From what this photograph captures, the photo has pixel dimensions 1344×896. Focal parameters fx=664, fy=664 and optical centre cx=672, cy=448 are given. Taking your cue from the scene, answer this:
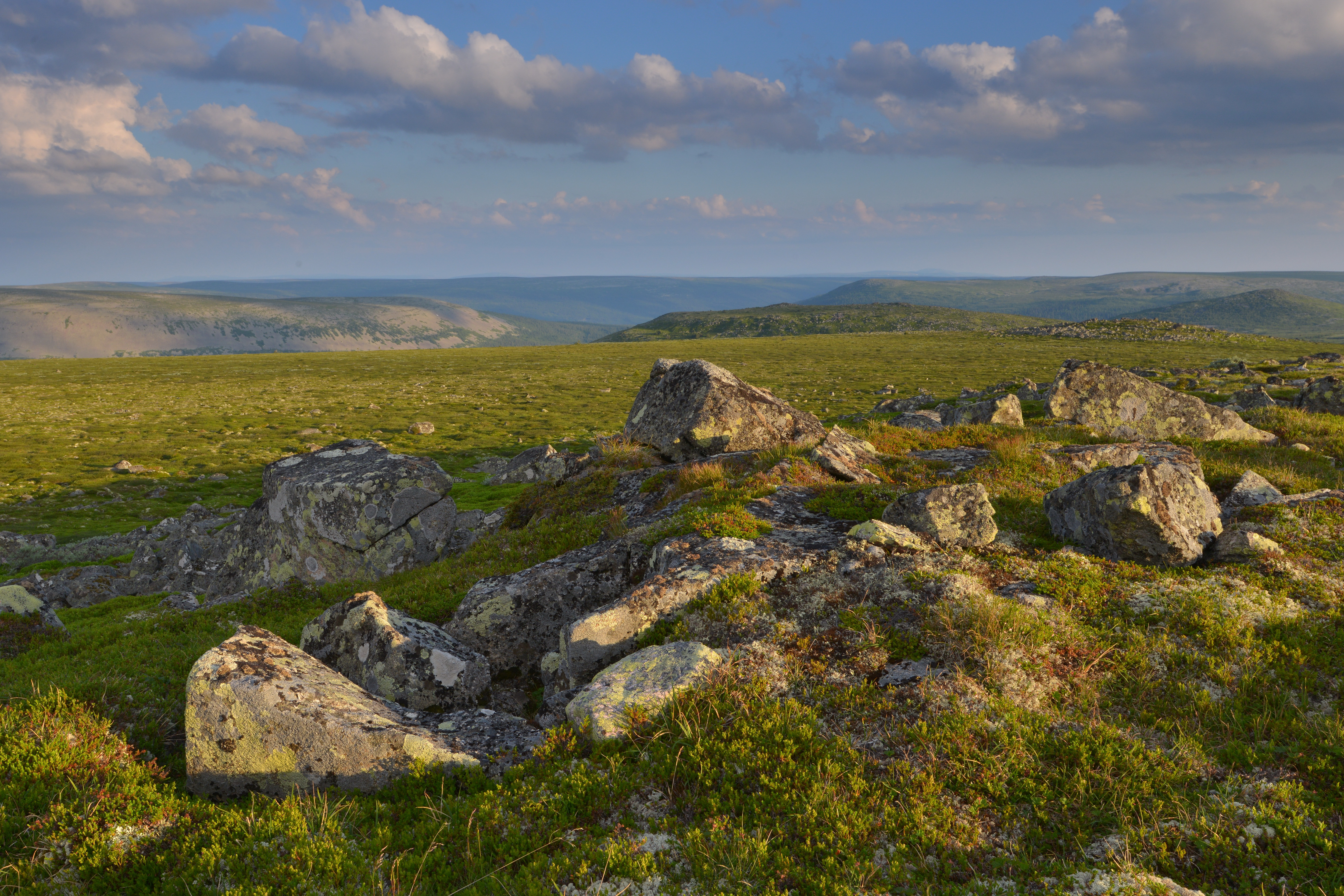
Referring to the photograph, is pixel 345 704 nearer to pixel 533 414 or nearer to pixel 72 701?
pixel 72 701

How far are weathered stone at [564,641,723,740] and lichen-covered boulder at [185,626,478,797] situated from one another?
154 cm

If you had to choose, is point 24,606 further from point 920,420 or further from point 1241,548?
point 920,420

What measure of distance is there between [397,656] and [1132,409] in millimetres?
30363

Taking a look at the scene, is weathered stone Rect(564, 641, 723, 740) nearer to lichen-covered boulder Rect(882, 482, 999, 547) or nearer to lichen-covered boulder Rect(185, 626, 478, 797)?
lichen-covered boulder Rect(185, 626, 478, 797)

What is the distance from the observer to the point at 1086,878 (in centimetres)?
603

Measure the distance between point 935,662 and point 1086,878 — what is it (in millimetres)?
2967

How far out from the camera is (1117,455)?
16969 millimetres

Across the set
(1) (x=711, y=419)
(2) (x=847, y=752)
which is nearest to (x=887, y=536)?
(2) (x=847, y=752)

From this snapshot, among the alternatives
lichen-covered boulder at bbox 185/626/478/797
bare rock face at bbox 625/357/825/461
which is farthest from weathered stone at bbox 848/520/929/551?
bare rock face at bbox 625/357/825/461

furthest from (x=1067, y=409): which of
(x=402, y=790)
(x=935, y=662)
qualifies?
(x=402, y=790)

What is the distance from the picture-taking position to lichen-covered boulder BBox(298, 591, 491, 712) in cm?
1002

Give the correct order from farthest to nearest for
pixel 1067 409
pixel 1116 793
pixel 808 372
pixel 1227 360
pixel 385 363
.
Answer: pixel 385 363 → pixel 808 372 → pixel 1227 360 → pixel 1067 409 → pixel 1116 793

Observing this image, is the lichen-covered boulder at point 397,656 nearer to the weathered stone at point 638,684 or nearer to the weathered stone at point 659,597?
the weathered stone at point 659,597

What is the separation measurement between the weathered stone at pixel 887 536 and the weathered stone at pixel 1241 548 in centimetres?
470
